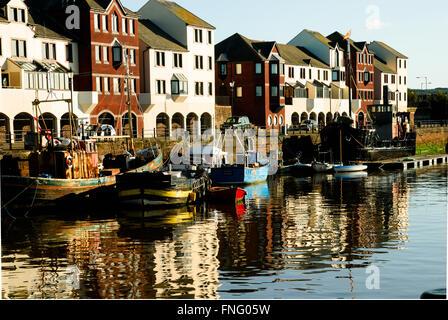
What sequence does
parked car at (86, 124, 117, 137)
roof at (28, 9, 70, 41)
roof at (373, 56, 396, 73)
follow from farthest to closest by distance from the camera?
roof at (373, 56, 396, 73) → roof at (28, 9, 70, 41) → parked car at (86, 124, 117, 137)

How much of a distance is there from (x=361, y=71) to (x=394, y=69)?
51.3 ft

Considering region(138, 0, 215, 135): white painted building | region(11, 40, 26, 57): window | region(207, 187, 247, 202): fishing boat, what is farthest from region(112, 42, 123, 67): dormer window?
region(207, 187, 247, 202): fishing boat

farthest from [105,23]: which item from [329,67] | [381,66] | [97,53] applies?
[381,66]

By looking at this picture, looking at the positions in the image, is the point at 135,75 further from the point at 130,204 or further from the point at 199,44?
the point at 130,204

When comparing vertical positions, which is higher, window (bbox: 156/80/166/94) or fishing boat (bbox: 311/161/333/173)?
window (bbox: 156/80/166/94)

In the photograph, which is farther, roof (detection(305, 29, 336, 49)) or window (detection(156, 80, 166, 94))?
roof (detection(305, 29, 336, 49))

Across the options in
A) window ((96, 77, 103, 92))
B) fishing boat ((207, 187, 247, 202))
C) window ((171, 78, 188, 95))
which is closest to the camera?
fishing boat ((207, 187, 247, 202))

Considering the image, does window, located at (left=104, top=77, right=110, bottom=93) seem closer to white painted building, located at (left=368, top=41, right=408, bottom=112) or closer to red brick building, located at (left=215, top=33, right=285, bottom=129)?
red brick building, located at (left=215, top=33, right=285, bottom=129)

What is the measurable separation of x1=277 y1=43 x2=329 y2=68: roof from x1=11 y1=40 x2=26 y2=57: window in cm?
5633

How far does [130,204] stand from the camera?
1745 inches

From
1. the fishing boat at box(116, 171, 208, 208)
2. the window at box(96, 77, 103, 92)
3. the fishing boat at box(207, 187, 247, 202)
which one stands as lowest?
the fishing boat at box(207, 187, 247, 202)

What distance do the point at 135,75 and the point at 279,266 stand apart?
56.2 m

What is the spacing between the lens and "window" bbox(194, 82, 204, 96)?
289 feet
